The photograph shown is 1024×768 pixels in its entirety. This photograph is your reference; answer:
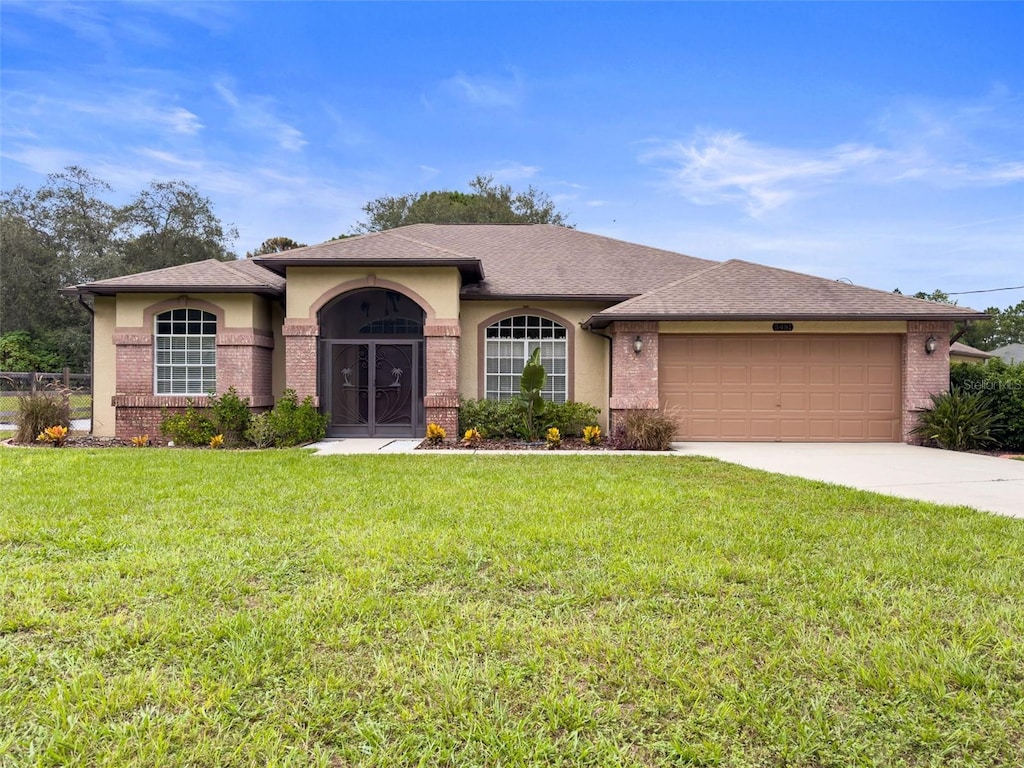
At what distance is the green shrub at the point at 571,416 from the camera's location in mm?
13203

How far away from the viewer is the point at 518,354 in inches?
559

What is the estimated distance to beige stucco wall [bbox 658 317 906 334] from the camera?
1274 centimetres

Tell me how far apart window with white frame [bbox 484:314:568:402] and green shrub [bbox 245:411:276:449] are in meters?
5.18

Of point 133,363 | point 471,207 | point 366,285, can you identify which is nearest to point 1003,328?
point 471,207

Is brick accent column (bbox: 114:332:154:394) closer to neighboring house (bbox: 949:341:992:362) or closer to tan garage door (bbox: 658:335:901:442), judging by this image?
tan garage door (bbox: 658:335:901:442)

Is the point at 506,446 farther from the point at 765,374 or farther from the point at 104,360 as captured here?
the point at 104,360

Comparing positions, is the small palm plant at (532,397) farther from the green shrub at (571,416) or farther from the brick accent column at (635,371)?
the brick accent column at (635,371)

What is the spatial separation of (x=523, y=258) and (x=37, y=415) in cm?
1263

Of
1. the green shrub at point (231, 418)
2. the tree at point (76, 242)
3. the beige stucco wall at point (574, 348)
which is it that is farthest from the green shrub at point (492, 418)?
the tree at point (76, 242)

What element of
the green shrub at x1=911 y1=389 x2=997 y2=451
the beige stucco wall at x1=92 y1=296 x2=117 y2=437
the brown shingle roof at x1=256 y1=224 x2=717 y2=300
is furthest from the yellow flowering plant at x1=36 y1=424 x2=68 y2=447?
the green shrub at x1=911 y1=389 x2=997 y2=451

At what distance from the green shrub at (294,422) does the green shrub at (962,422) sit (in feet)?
45.9

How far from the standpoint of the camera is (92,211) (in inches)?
1508

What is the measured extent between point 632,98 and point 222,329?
15401mm

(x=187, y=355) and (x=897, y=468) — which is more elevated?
(x=187, y=355)
